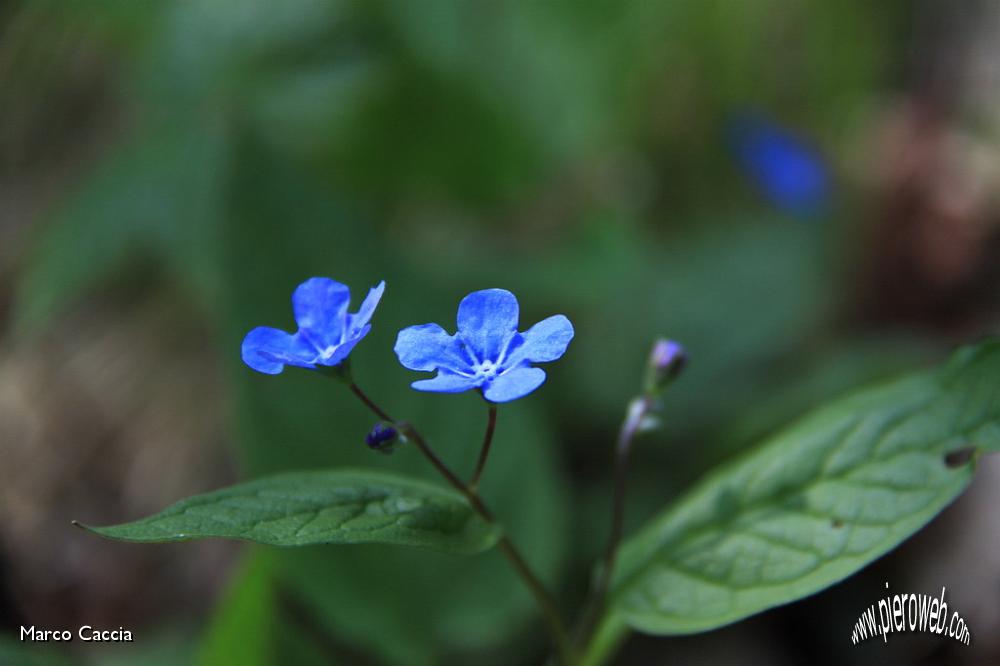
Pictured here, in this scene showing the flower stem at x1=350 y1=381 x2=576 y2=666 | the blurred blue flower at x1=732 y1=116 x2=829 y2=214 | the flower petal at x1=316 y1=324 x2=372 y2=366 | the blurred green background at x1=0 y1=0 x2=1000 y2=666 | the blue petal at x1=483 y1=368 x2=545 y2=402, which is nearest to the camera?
the blue petal at x1=483 y1=368 x2=545 y2=402

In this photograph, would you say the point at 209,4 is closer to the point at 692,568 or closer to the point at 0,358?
the point at 0,358

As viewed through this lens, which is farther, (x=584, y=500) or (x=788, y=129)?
(x=788, y=129)

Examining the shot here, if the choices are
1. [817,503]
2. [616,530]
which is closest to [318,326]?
[616,530]

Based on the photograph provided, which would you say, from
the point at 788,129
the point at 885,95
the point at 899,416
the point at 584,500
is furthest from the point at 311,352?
the point at 885,95

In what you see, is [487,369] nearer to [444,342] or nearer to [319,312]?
[444,342]

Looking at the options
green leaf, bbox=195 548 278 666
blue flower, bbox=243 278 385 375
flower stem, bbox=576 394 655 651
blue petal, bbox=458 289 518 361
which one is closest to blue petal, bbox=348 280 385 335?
blue flower, bbox=243 278 385 375

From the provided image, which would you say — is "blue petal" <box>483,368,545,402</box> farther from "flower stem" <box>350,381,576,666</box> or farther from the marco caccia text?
the marco caccia text
